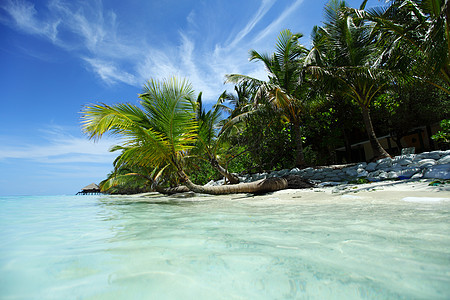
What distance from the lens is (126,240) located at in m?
1.83

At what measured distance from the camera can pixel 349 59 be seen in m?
8.83

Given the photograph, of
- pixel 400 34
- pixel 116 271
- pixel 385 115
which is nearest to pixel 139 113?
pixel 116 271

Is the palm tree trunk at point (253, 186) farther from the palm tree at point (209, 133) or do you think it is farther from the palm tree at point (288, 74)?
the palm tree at point (288, 74)

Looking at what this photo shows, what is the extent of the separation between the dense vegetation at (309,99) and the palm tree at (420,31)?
28 mm

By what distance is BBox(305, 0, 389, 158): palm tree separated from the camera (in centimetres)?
823

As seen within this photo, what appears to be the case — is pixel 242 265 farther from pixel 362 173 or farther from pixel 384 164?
pixel 384 164

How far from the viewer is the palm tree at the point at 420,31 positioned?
19.4 ft

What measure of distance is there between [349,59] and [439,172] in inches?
215

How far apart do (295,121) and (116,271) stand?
9.62 m

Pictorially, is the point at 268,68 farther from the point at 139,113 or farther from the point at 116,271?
the point at 116,271

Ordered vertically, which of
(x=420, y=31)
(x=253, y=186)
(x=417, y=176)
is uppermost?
(x=420, y=31)

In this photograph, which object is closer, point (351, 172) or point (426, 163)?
point (426, 163)

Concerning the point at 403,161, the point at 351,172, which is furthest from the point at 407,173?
the point at 351,172

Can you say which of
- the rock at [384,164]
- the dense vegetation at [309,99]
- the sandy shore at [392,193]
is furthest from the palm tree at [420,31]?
the sandy shore at [392,193]
